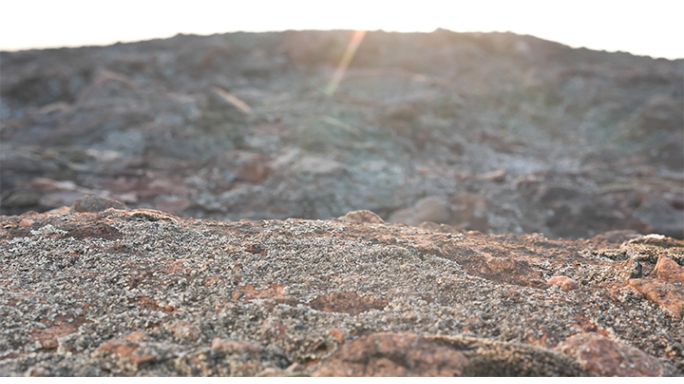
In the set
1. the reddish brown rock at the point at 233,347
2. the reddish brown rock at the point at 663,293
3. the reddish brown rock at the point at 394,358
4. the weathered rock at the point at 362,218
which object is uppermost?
the reddish brown rock at the point at 663,293

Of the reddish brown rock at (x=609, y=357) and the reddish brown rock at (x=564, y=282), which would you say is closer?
the reddish brown rock at (x=609, y=357)

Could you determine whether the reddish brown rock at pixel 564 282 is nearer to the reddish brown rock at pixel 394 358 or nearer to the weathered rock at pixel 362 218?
the reddish brown rock at pixel 394 358

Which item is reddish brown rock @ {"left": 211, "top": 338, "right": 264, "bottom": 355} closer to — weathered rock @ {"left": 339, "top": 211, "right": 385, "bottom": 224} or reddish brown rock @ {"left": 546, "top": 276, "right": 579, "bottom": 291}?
reddish brown rock @ {"left": 546, "top": 276, "right": 579, "bottom": 291}

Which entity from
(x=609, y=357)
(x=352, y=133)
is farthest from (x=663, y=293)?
(x=352, y=133)

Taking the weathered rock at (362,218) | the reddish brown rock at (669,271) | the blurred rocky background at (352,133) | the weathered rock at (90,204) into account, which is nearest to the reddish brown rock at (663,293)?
the reddish brown rock at (669,271)

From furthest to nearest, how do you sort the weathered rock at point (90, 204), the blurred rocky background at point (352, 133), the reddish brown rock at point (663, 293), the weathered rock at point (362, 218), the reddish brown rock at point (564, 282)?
the blurred rocky background at point (352, 133)
the weathered rock at point (362, 218)
the weathered rock at point (90, 204)
the reddish brown rock at point (564, 282)
the reddish brown rock at point (663, 293)

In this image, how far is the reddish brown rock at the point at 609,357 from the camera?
251 cm

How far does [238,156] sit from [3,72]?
58.7ft

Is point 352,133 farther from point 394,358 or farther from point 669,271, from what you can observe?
point 394,358

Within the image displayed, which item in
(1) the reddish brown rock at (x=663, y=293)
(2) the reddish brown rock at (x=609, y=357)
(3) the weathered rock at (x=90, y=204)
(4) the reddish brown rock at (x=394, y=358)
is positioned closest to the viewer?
(4) the reddish brown rock at (x=394, y=358)

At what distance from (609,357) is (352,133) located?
11398 millimetres

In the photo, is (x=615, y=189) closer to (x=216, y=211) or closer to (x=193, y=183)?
(x=216, y=211)

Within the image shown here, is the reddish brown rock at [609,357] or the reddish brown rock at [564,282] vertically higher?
the reddish brown rock at [564,282]

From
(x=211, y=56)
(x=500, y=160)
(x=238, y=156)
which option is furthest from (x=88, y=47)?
(x=500, y=160)
